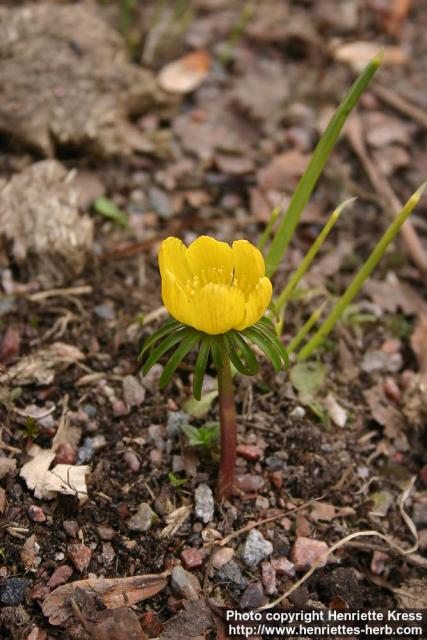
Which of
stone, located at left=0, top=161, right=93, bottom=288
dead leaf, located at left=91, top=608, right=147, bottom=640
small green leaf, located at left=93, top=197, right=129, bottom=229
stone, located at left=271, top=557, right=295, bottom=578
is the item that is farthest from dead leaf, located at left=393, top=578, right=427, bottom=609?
small green leaf, located at left=93, top=197, right=129, bottom=229

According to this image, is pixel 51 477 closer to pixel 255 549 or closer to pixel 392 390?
pixel 255 549

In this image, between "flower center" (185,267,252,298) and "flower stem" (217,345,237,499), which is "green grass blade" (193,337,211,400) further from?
"flower center" (185,267,252,298)

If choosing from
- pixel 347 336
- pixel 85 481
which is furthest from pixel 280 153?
pixel 85 481

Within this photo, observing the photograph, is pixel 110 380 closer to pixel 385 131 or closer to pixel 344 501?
pixel 344 501

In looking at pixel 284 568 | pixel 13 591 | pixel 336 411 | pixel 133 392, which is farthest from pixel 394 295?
pixel 13 591

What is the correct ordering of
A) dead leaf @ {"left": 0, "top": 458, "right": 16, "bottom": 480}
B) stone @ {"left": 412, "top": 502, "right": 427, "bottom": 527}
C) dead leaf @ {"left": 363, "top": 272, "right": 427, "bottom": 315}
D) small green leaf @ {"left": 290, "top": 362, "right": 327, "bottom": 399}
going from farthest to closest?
1. dead leaf @ {"left": 363, "top": 272, "right": 427, "bottom": 315}
2. small green leaf @ {"left": 290, "top": 362, "right": 327, "bottom": 399}
3. stone @ {"left": 412, "top": 502, "right": 427, "bottom": 527}
4. dead leaf @ {"left": 0, "top": 458, "right": 16, "bottom": 480}

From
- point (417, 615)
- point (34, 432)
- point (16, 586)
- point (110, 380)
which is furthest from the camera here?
point (110, 380)

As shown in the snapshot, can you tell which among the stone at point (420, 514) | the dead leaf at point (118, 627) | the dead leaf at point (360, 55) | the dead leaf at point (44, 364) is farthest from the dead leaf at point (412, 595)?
the dead leaf at point (360, 55)
